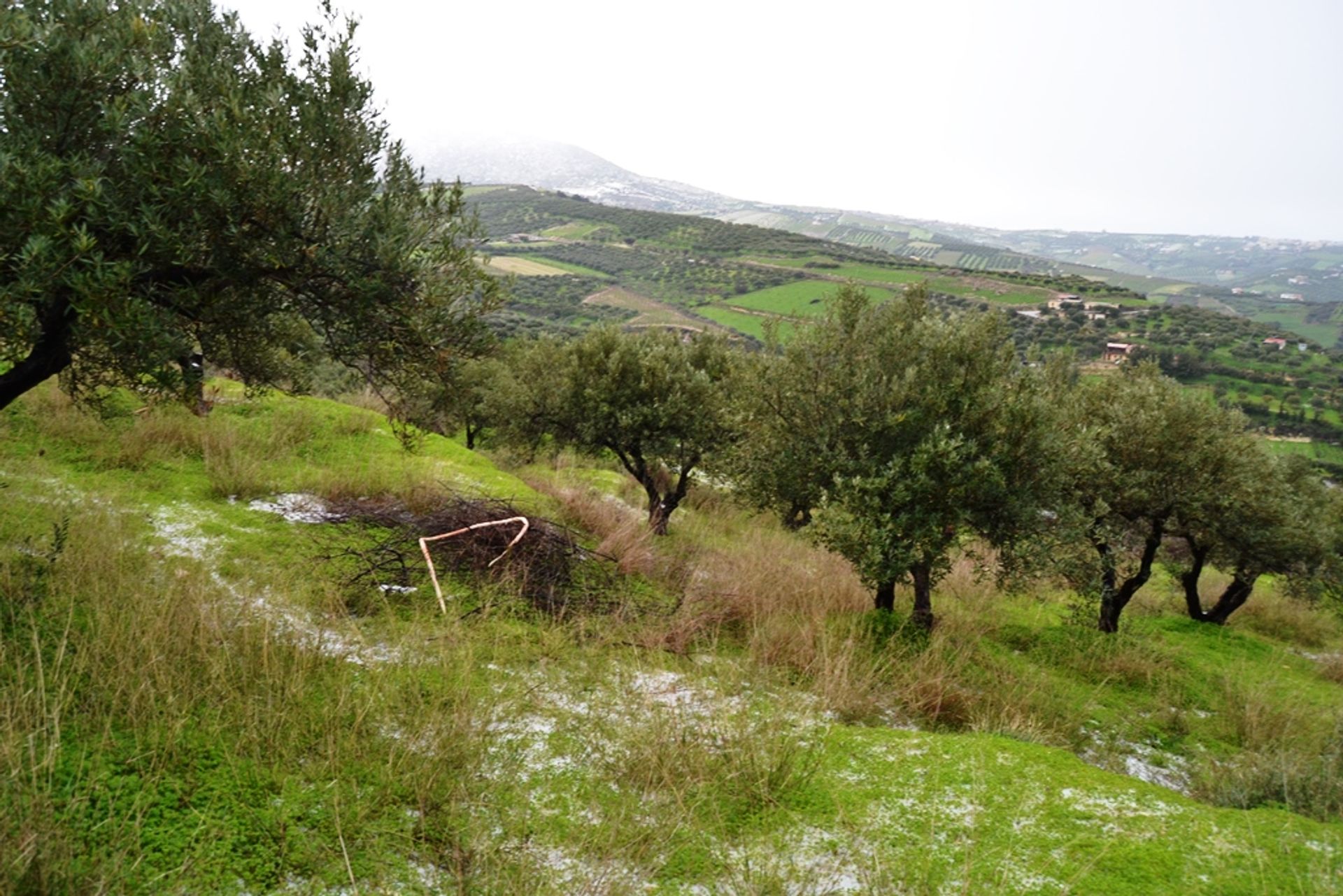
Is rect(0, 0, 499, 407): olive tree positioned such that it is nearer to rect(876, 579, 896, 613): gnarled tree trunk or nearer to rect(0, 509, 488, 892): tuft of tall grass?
rect(0, 509, 488, 892): tuft of tall grass

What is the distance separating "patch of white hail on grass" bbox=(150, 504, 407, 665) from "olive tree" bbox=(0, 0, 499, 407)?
79.7 inches

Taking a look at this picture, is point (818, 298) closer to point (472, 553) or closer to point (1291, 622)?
point (1291, 622)

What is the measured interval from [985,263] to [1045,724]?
657 feet

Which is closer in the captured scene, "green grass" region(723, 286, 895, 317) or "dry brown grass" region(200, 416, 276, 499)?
"dry brown grass" region(200, 416, 276, 499)

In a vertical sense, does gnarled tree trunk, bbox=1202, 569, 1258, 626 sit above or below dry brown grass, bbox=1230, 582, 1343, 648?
above

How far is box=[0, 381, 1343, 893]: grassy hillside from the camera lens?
10.8 feet

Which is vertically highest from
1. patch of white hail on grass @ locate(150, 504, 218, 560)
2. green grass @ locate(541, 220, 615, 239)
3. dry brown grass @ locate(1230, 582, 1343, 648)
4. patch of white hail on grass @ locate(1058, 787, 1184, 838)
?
green grass @ locate(541, 220, 615, 239)

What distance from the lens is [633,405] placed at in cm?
1705

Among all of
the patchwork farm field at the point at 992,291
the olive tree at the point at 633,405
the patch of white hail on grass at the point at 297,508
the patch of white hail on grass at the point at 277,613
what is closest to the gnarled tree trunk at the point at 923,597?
the patch of white hail on grass at the point at 277,613

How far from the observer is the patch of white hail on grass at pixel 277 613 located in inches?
207

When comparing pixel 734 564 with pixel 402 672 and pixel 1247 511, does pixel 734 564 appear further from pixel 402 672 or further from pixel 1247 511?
pixel 1247 511

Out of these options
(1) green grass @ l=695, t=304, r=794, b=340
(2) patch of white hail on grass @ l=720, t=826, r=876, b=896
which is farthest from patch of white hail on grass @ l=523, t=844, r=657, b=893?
(1) green grass @ l=695, t=304, r=794, b=340

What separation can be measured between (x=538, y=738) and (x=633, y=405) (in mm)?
12737

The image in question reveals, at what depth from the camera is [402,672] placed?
5090 millimetres
